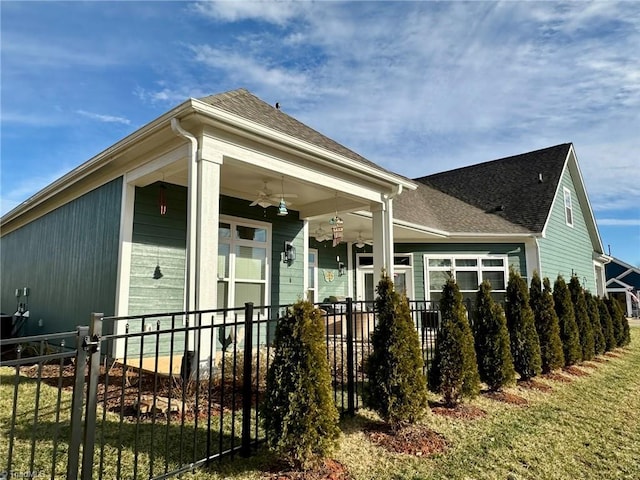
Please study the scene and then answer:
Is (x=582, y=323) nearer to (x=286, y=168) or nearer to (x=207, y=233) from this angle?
(x=286, y=168)

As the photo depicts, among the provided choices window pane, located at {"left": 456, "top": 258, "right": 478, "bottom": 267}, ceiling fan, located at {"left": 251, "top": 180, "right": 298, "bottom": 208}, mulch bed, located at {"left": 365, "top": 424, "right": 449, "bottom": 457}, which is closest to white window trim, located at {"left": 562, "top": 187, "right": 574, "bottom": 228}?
window pane, located at {"left": 456, "top": 258, "right": 478, "bottom": 267}

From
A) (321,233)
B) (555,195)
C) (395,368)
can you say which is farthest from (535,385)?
(555,195)

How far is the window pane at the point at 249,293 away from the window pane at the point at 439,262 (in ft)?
19.0

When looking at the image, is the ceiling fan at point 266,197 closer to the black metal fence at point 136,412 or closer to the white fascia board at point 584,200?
the black metal fence at point 136,412

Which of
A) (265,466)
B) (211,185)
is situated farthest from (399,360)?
(211,185)

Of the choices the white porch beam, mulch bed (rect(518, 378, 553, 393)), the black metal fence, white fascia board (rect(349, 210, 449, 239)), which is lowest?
mulch bed (rect(518, 378, 553, 393))

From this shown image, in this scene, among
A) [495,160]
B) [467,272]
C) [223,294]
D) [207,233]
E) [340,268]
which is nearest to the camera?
[207,233]

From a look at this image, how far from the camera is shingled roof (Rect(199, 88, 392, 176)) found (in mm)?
5371

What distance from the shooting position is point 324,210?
841cm

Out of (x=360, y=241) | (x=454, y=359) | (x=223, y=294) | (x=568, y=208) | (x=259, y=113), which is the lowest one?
(x=454, y=359)

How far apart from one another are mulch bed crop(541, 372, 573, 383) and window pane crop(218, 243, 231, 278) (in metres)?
5.64

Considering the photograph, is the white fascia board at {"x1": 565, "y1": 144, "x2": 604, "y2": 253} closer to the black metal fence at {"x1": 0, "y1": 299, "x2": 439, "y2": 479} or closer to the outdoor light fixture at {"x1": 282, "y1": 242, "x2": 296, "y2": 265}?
the outdoor light fixture at {"x1": 282, "y1": 242, "x2": 296, "y2": 265}

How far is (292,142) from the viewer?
5637mm

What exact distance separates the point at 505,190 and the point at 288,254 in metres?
9.57
